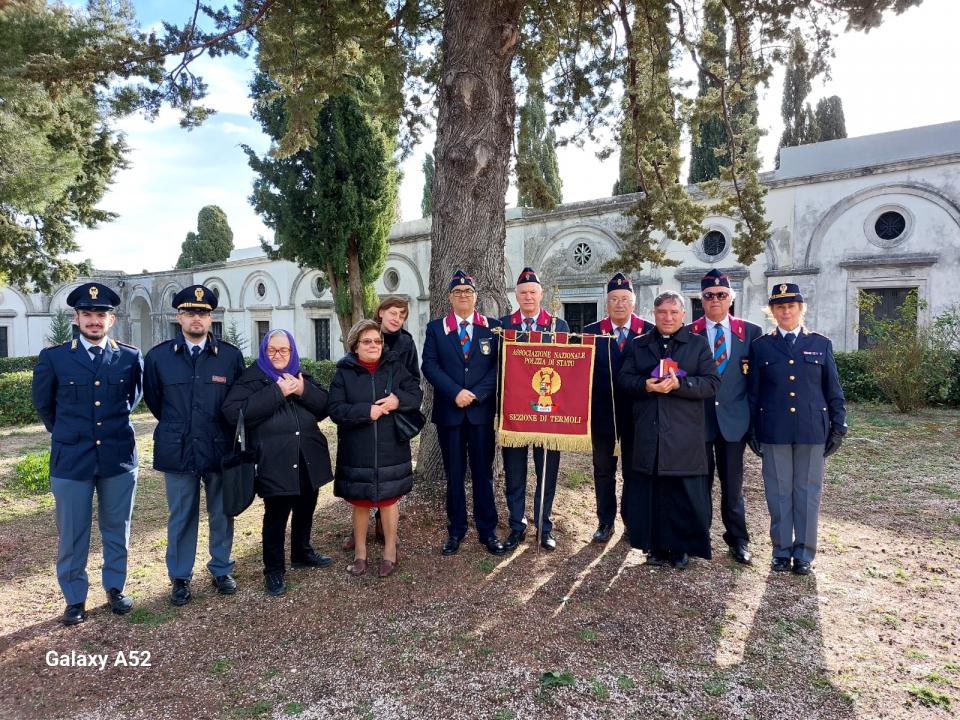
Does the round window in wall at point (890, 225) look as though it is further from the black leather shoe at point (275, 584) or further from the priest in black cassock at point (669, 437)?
the black leather shoe at point (275, 584)

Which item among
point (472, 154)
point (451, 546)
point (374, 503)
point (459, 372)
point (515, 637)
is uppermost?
point (472, 154)

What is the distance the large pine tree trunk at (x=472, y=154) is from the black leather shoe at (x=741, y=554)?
2.77 m

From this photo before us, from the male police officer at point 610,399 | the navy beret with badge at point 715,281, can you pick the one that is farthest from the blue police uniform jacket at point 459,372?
the navy beret with badge at point 715,281

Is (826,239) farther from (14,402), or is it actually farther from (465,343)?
(14,402)

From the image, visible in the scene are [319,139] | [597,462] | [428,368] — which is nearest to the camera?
[428,368]

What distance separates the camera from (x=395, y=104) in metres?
9.85

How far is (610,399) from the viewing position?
200 inches

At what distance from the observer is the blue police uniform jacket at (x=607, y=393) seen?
5039mm

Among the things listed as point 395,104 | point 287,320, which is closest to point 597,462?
point 395,104

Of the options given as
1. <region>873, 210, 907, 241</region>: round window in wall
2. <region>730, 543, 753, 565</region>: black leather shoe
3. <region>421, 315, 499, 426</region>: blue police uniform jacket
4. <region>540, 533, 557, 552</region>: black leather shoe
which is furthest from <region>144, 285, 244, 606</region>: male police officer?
<region>873, 210, 907, 241</region>: round window in wall

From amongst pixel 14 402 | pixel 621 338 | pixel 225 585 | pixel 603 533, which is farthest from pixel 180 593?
pixel 14 402

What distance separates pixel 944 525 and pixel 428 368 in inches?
209

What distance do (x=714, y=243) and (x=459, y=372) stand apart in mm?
13067

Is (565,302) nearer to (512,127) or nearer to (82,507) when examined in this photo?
(512,127)
